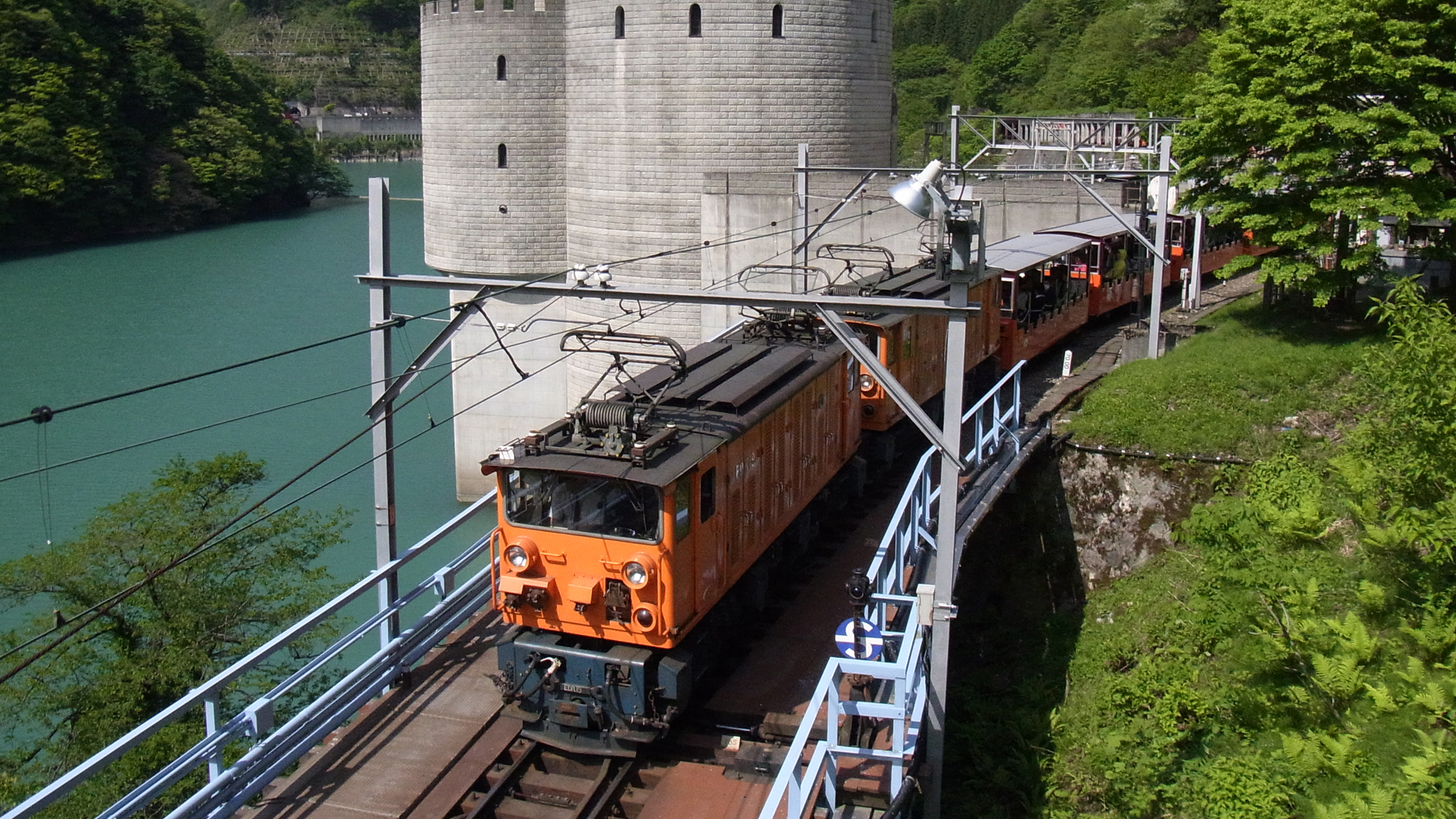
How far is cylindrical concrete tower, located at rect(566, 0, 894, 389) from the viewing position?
29469mm

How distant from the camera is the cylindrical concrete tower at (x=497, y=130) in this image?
1298 inches

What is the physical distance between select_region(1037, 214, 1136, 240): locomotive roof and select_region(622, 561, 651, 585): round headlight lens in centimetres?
1792

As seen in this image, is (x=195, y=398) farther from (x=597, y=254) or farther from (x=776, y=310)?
(x=776, y=310)

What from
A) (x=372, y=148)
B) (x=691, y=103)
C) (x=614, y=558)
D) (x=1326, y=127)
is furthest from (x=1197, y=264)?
(x=372, y=148)

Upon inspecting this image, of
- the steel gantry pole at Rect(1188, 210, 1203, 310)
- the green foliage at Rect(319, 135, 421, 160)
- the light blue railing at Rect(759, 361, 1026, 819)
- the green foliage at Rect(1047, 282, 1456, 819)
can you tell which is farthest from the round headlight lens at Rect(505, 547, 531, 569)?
the green foliage at Rect(319, 135, 421, 160)

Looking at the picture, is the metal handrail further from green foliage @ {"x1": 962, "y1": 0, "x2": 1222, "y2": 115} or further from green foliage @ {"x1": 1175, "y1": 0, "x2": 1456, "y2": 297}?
green foliage @ {"x1": 962, "y1": 0, "x2": 1222, "y2": 115}

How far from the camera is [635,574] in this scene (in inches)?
416

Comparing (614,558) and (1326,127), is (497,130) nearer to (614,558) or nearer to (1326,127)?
(1326,127)

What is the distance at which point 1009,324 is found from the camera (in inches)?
854

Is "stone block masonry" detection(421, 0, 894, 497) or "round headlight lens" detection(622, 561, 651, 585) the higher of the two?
"stone block masonry" detection(421, 0, 894, 497)

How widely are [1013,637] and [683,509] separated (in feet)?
Answer: 31.3

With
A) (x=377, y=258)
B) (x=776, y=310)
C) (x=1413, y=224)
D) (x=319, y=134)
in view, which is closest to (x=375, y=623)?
(x=377, y=258)

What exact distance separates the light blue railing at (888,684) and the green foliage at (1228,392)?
540 centimetres

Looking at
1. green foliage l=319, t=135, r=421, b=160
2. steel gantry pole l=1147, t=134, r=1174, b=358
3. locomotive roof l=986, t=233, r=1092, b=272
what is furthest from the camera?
green foliage l=319, t=135, r=421, b=160
